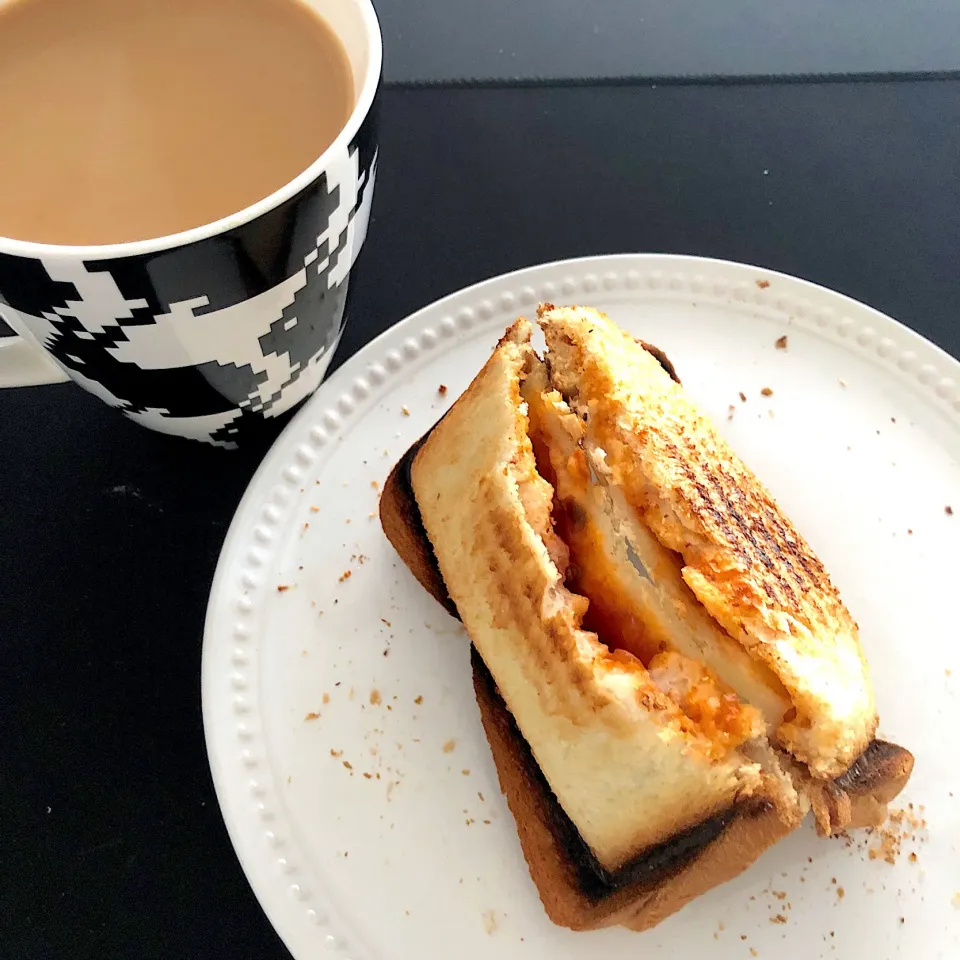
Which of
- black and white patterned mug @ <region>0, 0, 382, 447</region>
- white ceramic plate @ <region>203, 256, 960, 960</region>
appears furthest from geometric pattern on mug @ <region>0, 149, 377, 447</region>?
white ceramic plate @ <region>203, 256, 960, 960</region>

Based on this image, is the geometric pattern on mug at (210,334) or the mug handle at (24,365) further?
the mug handle at (24,365)

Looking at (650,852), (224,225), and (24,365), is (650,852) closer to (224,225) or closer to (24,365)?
(224,225)

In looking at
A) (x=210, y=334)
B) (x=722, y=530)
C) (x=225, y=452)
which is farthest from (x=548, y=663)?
(x=225, y=452)

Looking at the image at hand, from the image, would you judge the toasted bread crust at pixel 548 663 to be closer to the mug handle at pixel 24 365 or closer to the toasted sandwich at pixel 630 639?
the toasted sandwich at pixel 630 639

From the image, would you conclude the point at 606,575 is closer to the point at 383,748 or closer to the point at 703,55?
the point at 383,748

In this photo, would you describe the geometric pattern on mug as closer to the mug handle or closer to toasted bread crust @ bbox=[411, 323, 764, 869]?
the mug handle

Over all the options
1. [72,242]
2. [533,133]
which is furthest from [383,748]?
[533,133]

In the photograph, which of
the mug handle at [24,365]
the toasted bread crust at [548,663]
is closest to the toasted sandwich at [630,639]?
the toasted bread crust at [548,663]
